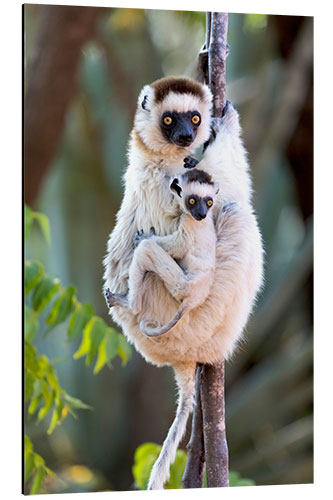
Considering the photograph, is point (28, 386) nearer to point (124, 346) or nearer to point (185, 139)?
point (124, 346)

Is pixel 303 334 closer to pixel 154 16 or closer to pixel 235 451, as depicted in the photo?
pixel 235 451

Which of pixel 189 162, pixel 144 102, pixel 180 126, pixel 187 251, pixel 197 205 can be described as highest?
pixel 144 102

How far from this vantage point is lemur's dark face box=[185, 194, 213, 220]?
328 centimetres

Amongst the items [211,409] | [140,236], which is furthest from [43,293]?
[211,409]

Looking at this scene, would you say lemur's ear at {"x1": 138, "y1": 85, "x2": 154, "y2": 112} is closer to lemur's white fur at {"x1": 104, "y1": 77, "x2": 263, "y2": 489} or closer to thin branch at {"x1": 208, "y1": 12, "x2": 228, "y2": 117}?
lemur's white fur at {"x1": 104, "y1": 77, "x2": 263, "y2": 489}

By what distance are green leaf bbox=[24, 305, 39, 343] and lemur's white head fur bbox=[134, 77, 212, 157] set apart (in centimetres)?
87

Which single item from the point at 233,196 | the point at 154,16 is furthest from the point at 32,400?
the point at 154,16

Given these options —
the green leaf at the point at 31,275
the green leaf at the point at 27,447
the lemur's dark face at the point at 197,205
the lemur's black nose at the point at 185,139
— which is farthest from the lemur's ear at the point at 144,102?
the green leaf at the point at 27,447

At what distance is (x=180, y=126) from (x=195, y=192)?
0.95 ft

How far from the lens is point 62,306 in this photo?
3.76m

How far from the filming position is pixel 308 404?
4.50m

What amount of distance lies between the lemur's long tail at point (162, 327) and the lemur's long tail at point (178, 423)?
0.28 meters

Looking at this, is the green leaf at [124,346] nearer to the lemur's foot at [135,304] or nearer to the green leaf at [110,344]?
the green leaf at [110,344]

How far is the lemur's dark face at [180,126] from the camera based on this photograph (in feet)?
11.2
